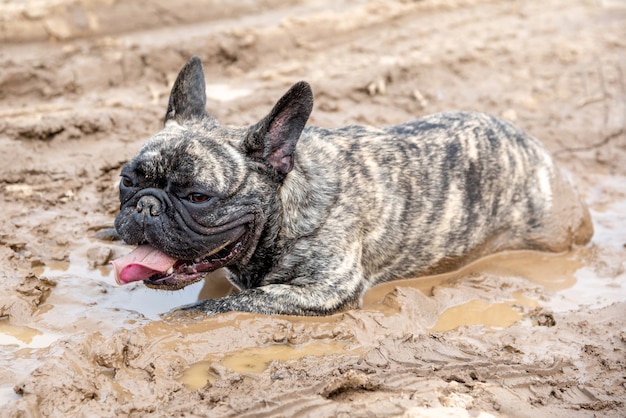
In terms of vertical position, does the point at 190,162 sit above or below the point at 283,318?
above

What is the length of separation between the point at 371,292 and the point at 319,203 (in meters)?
0.92

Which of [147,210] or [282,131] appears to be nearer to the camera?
[147,210]

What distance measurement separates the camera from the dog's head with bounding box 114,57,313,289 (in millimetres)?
4508

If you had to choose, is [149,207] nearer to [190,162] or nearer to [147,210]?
[147,210]

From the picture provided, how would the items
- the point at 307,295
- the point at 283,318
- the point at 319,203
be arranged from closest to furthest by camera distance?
the point at 283,318 → the point at 307,295 → the point at 319,203

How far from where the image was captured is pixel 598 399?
13.4 feet

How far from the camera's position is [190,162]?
454cm

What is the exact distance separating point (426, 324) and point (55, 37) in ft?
18.1

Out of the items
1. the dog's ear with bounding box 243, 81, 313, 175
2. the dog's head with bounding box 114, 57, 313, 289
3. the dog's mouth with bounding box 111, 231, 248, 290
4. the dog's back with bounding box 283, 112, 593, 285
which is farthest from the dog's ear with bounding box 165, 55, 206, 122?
the dog's mouth with bounding box 111, 231, 248, 290

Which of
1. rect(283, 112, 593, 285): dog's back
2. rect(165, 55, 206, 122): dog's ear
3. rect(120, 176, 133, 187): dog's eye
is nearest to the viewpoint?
rect(120, 176, 133, 187): dog's eye

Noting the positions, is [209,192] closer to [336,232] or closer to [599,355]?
[336,232]

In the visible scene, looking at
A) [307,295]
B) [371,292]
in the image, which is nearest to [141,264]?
[307,295]

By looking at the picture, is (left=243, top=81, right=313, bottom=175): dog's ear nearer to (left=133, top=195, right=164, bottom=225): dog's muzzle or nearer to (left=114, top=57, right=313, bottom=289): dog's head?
(left=114, top=57, right=313, bottom=289): dog's head

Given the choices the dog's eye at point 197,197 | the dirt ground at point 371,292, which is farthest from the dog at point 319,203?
the dirt ground at point 371,292
